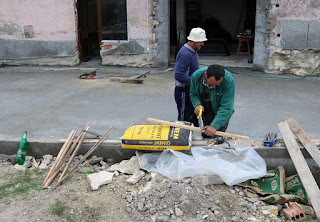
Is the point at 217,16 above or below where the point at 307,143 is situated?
above

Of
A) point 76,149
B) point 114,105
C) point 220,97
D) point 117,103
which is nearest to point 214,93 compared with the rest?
point 220,97

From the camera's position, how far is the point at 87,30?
13102 millimetres

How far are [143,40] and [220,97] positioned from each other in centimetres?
673

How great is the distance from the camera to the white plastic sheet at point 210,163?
4070 mm

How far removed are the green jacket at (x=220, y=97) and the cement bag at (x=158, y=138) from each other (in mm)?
427

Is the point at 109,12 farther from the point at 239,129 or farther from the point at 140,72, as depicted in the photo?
the point at 239,129

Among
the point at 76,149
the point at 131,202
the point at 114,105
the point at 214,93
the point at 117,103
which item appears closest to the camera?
the point at 131,202

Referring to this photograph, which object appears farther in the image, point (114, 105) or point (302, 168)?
point (114, 105)

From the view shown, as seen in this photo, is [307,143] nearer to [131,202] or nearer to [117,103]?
[131,202]

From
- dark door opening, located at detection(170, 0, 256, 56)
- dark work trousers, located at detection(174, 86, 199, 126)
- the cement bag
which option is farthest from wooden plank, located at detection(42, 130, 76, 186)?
dark door opening, located at detection(170, 0, 256, 56)

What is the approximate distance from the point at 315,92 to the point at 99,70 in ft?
21.1

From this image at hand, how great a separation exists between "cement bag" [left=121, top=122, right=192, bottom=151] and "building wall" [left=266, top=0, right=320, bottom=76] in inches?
257

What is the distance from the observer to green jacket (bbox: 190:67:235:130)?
14.6 ft

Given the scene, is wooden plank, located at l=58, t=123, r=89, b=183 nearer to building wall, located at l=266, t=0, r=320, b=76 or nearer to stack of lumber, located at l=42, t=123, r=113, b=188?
stack of lumber, located at l=42, t=123, r=113, b=188
